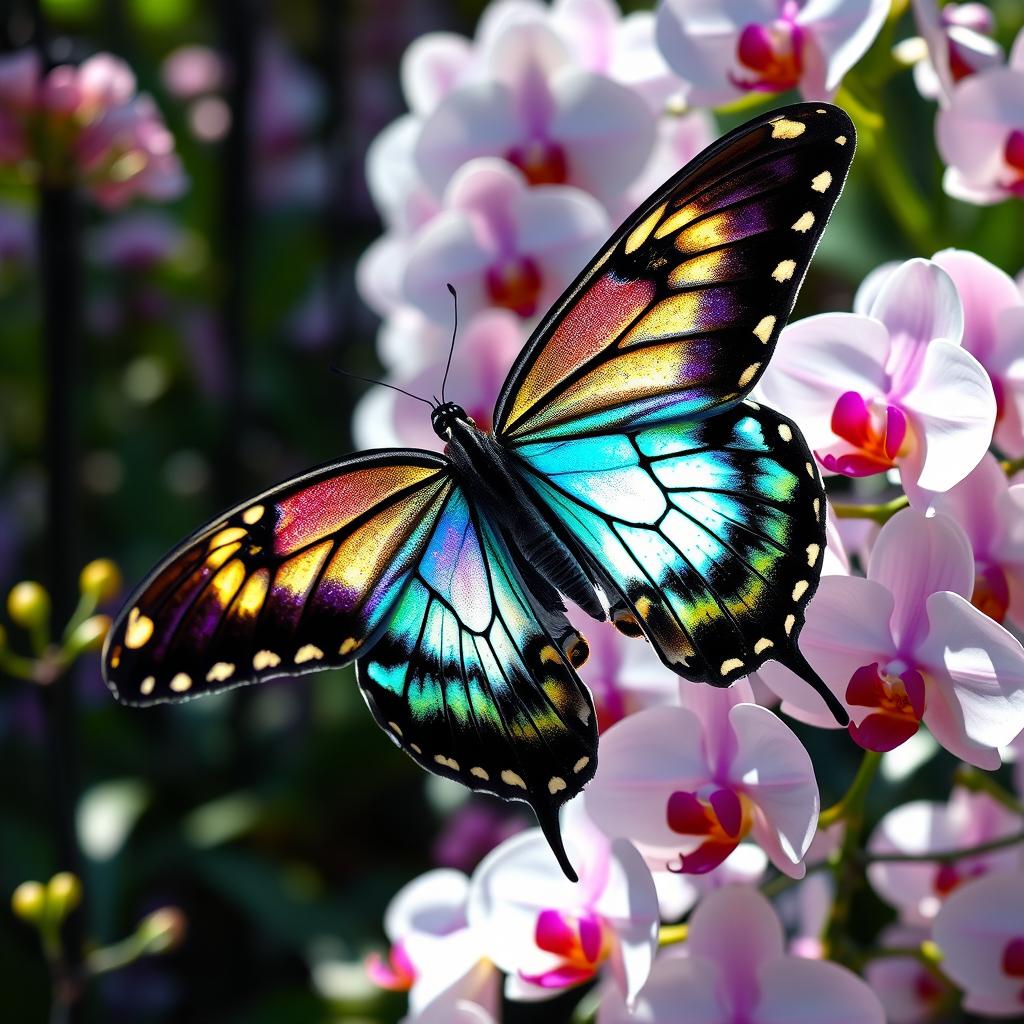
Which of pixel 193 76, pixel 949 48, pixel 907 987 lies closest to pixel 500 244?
pixel 949 48

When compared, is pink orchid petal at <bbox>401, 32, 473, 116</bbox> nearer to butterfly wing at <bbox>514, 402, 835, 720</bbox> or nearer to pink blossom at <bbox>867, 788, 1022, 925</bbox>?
butterfly wing at <bbox>514, 402, 835, 720</bbox>

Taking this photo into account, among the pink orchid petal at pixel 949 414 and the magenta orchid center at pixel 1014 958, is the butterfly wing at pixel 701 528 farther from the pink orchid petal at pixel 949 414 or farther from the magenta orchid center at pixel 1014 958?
the magenta orchid center at pixel 1014 958

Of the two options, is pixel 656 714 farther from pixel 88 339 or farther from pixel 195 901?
pixel 88 339

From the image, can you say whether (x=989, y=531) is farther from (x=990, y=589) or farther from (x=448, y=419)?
(x=448, y=419)

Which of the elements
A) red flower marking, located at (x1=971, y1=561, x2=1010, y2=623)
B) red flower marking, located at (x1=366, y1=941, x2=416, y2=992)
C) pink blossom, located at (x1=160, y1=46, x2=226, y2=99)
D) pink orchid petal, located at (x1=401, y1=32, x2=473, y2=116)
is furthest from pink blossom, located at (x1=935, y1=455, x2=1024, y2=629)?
pink blossom, located at (x1=160, y1=46, x2=226, y2=99)

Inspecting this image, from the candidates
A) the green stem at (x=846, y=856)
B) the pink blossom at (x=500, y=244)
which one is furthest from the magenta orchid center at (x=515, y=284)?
the green stem at (x=846, y=856)

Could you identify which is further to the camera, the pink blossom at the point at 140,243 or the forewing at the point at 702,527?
the pink blossom at the point at 140,243

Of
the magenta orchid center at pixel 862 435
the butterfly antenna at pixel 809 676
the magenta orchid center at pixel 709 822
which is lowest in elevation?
the magenta orchid center at pixel 709 822
